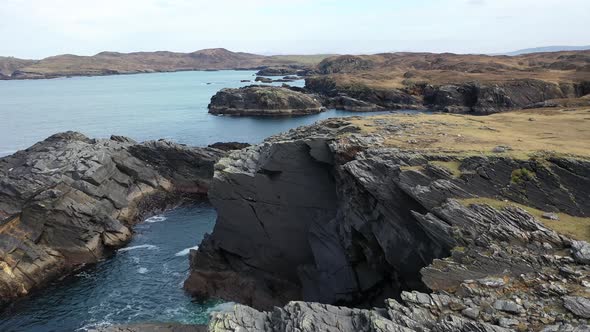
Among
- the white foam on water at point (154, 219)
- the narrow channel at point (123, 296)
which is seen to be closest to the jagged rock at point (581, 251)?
the narrow channel at point (123, 296)

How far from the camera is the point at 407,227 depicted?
1067 inches

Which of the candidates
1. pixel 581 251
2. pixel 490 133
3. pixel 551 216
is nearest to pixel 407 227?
pixel 551 216

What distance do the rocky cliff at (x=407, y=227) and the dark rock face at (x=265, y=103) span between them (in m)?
92.7

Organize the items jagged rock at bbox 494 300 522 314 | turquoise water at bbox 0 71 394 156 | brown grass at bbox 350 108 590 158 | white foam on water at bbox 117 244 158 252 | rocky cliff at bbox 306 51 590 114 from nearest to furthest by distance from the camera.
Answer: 1. jagged rock at bbox 494 300 522 314
2. brown grass at bbox 350 108 590 158
3. white foam on water at bbox 117 244 158 252
4. turquoise water at bbox 0 71 394 156
5. rocky cliff at bbox 306 51 590 114

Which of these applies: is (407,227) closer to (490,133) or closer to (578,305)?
(578,305)

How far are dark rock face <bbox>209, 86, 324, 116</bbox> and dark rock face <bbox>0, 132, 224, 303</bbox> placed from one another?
209 ft

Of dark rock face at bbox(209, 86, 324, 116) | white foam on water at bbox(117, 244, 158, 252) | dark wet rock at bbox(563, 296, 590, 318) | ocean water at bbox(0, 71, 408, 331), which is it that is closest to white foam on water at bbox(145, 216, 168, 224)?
ocean water at bbox(0, 71, 408, 331)

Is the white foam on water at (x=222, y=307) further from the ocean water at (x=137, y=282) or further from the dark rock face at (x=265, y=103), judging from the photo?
the dark rock face at (x=265, y=103)

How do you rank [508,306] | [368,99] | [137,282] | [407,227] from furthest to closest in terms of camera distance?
[368,99], [137,282], [407,227], [508,306]

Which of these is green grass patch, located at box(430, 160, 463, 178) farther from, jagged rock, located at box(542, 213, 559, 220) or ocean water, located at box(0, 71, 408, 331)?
ocean water, located at box(0, 71, 408, 331)

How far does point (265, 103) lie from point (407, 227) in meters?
112

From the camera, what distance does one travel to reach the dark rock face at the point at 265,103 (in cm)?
13438

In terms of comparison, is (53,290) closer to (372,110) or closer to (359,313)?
(359,313)

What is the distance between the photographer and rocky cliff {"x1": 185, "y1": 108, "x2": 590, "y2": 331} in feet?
60.6
